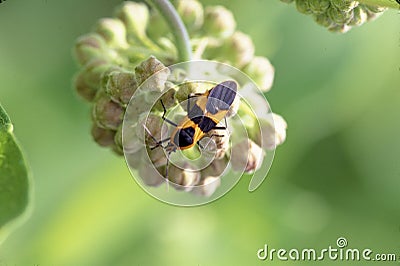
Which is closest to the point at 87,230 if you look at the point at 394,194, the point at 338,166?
the point at 338,166

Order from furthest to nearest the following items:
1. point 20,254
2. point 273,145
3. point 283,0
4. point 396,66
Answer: point 396,66
point 20,254
point 273,145
point 283,0

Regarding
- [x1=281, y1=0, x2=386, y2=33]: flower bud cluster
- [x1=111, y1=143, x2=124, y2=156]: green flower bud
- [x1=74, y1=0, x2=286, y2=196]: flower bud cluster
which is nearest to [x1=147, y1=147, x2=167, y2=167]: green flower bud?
[x1=74, y1=0, x2=286, y2=196]: flower bud cluster

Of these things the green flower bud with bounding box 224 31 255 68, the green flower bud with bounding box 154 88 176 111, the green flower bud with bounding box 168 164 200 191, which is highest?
the green flower bud with bounding box 224 31 255 68

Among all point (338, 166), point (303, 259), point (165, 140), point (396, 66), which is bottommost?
point (303, 259)

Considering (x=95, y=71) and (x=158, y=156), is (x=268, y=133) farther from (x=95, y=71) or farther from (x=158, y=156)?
(x=95, y=71)

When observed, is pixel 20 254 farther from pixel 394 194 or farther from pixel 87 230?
pixel 394 194

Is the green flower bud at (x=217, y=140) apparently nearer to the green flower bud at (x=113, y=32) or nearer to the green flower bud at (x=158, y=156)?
the green flower bud at (x=158, y=156)

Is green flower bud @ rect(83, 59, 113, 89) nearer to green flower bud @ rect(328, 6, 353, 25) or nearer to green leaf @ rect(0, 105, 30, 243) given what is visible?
green leaf @ rect(0, 105, 30, 243)
